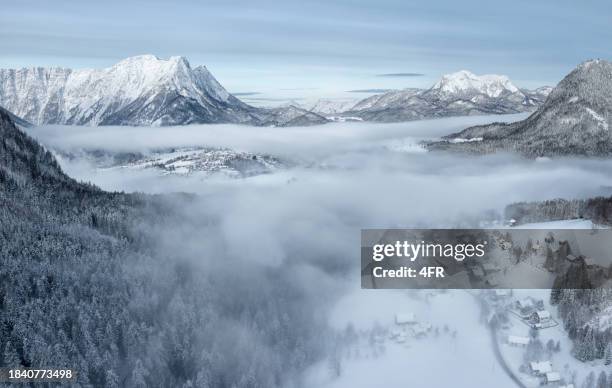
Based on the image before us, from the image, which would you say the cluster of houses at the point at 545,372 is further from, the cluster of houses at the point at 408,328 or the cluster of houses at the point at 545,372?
the cluster of houses at the point at 408,328

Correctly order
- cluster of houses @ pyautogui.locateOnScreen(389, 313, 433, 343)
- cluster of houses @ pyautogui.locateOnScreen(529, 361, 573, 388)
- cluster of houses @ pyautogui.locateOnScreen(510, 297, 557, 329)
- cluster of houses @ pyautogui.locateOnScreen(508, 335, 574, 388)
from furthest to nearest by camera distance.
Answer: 1. cluster of houses @ pyautogui.locateOnScreen(389, 313, 433, 343)
2. cluster of houses @ pyautogui.locateOnScreen(510, 297, 557, 329)
3. cluster of houses @ pyautogui.locateOnScreen(529, 361, 573, 388)
4. cluster of houses @ pyautogui.locateOnScreen(508, 335, 574, 388)

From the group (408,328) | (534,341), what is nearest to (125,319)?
(408,328)

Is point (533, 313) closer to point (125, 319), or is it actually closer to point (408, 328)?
point (408, 328)

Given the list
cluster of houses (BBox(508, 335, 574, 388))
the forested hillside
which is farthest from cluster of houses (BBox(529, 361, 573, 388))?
the forested hillside

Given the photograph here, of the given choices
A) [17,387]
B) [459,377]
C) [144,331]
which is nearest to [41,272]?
[144,331]

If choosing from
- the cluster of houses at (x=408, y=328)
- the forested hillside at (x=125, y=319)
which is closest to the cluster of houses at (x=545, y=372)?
the cluster of houses at (x=408, y=328)

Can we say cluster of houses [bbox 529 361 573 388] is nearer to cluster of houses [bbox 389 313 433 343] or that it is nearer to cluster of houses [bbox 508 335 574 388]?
cluster of houses [bbox 508 335 574 388]
